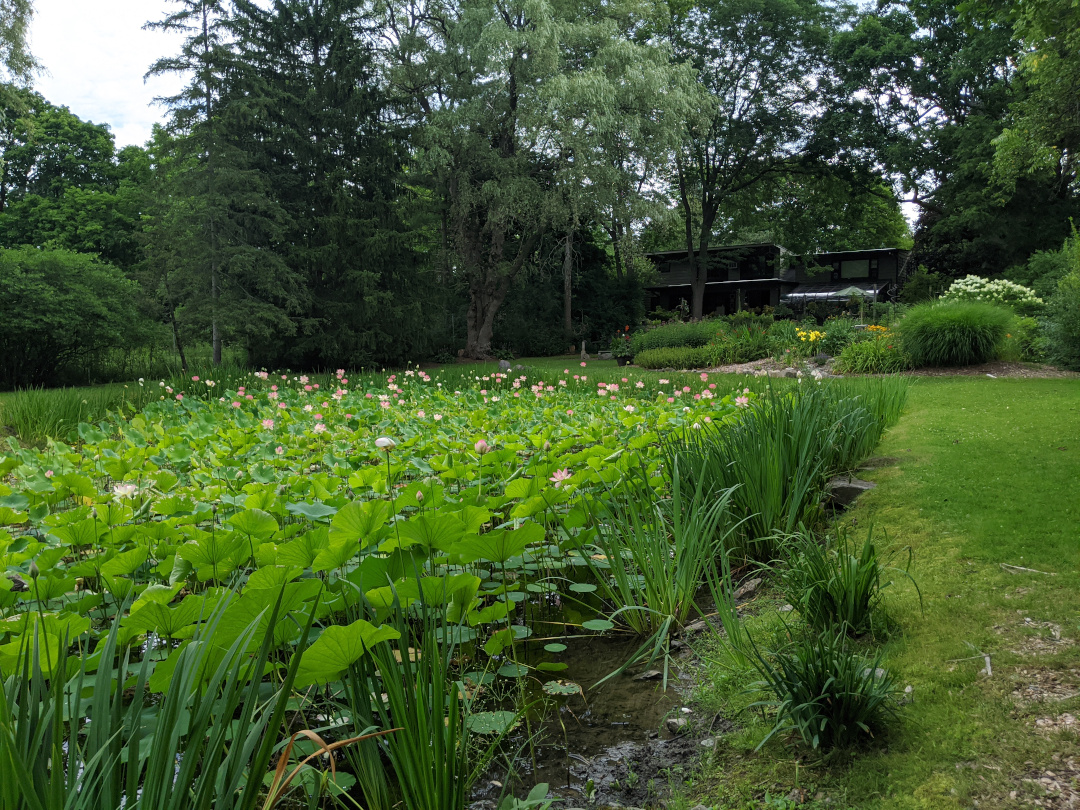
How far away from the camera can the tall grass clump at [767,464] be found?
9.58ft

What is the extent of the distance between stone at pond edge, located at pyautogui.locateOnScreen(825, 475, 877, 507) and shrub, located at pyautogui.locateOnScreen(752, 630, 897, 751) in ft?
6.83

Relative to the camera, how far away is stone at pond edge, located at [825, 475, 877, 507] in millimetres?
3682

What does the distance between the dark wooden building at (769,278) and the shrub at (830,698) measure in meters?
31.8

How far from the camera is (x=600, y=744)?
1.91 metres

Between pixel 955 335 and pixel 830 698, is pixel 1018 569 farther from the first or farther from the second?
pixel 955 335

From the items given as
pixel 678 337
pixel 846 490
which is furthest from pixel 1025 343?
pixel 846 490

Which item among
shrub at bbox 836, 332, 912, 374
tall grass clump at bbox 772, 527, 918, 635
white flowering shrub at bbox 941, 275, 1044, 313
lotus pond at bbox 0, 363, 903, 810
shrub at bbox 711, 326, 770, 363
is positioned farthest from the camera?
white flowering shrub at bbox 941, 275, 1044, 313

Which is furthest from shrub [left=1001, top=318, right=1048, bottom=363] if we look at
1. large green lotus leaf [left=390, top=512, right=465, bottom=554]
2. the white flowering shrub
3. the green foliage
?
the green foliage

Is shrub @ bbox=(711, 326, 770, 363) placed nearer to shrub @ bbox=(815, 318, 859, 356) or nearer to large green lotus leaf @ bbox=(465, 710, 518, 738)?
shrub @ bbox=(815, 318, 859, 356)

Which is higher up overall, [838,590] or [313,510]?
[313,510]

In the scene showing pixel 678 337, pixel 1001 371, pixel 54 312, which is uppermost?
pixel 54 312

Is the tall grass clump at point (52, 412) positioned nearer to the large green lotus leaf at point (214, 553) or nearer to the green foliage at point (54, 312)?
the large green lotus leaf at point (214, 553)

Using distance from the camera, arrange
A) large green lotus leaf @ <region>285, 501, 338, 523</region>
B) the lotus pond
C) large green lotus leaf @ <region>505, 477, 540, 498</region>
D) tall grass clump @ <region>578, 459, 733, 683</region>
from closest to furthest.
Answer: the lotus pond < large green lotus leaf @ <region>285, 501, 338, 523</region> < tall grass clump @ <region>578, 459, 733, 683</region> < large green lotus leaf @ <region>505, 477, 540, 498</region>

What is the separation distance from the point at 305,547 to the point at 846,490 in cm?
306
